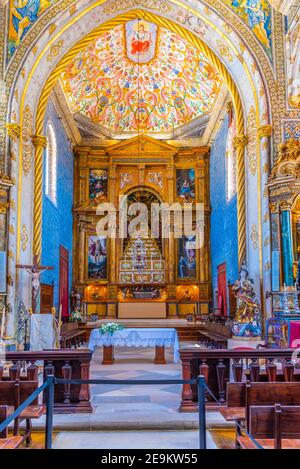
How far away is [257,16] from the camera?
14.4 meters

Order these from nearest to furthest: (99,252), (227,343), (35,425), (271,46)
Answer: (35,425) < (227,343) < (271,46) < (99,252)

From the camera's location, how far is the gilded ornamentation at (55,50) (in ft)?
49.0

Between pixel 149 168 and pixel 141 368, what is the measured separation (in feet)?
50.5

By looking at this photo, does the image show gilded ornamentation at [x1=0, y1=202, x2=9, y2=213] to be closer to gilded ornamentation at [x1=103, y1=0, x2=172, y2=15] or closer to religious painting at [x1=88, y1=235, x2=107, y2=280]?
gilded ornamentation at [x1=103, y1=0, x2=172, y2=15]

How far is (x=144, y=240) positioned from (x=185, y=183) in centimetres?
363

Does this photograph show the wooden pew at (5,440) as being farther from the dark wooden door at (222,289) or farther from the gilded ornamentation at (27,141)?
the dark wooden door at (222,289)

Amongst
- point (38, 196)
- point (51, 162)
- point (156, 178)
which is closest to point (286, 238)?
point (38, 196)

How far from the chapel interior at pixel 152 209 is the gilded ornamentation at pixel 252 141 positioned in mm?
52

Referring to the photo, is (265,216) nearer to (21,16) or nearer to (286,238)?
(286,238)

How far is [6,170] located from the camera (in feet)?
43.5

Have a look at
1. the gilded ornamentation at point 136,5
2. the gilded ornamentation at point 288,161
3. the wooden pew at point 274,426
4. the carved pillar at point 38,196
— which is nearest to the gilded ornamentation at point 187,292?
the carved pillar at point 38,196

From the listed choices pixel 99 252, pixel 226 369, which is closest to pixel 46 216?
pixel 99 252

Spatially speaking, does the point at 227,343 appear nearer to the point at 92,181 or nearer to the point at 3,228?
the point at 3,228

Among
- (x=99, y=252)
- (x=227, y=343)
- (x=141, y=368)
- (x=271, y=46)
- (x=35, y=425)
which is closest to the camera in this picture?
(x=35, y=425)
